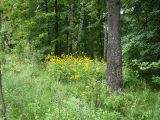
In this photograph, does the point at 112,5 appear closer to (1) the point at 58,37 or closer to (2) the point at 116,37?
(2) the point at 116,37

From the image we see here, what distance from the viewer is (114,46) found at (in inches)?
348

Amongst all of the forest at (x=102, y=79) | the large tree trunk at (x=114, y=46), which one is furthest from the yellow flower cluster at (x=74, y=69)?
the large tree trunk at (x=114, y=46)

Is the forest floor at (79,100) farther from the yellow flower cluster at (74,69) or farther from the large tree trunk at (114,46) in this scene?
the large tree trunk at (114,46)

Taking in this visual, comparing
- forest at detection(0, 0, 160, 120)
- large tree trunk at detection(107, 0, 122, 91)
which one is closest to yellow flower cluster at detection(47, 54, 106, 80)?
forest at detection(0, 0, 160, 120)

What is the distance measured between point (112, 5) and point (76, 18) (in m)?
16.8

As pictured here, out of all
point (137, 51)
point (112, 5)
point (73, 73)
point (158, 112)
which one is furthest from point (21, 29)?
point (158, 112)

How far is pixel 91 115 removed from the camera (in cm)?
620

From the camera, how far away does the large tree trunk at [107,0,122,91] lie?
8773 mm

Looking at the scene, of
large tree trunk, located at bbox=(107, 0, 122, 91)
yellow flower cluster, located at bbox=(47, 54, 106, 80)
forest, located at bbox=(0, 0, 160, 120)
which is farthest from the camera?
yellow flower cluster, located at bbox=(47, 54, 106, 80)

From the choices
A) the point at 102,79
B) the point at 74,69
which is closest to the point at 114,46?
the point at 102,79

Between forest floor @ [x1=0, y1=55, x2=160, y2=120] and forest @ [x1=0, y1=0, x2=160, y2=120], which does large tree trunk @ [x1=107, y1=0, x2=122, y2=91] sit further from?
forest floor @ [x1=0, y1=55, x2=160, y2=120]

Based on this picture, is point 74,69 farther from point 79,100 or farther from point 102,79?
point 79,100

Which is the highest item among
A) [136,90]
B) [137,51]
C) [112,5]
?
[112,5]

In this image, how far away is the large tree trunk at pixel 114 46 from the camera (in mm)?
8773
